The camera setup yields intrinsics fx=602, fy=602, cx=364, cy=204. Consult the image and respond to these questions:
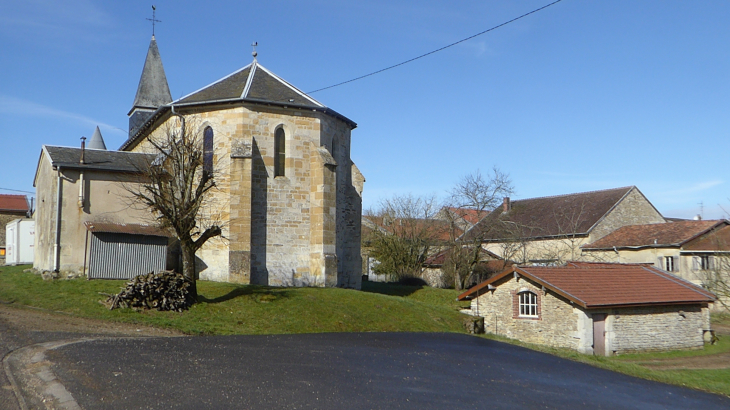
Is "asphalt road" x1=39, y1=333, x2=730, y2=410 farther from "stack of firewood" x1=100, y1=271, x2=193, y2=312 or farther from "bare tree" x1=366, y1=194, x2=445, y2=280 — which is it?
"bare tree" x1=366, y1=194, x2=445, y2=280

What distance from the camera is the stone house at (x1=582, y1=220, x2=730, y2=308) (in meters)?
34.8

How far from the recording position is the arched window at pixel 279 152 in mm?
25109

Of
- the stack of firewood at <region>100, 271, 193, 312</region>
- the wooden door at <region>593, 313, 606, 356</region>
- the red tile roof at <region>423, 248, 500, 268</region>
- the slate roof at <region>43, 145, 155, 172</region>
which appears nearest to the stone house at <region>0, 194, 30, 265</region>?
the slate roof at <region>43, 145, 155, 172</region>

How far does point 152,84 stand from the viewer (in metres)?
40.4

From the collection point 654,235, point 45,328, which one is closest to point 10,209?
point 45,328

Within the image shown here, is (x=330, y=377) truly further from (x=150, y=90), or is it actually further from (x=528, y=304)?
(x=150, y=90)

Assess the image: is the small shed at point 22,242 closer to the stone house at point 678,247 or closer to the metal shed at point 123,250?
the metal shed at point 123,250

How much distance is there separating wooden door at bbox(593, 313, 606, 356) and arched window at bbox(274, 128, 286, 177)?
13356mm

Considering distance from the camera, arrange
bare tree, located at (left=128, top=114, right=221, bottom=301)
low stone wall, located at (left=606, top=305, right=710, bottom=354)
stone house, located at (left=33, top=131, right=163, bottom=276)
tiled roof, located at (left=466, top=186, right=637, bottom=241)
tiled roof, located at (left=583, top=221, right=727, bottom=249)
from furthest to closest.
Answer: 1. tiled roof, located at (left=466, top=186, right=637, bottom=241)
2. tiled roof, located at (left=583, top=221, right=727, bottom=249)
3. stone house, located at (left=33, top=131, right=163, bottom=276)
4. low stone wall, located at (left=606, top=305, right=710, bottom=354)
5. bare tree, located at (left=128, top=114, right=221, bottom=301)

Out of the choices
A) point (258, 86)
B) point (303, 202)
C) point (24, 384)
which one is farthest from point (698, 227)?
point (24, 384)

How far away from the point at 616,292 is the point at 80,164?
66.4 ft

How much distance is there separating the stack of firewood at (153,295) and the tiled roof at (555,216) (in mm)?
22722

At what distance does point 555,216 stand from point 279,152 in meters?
26.2

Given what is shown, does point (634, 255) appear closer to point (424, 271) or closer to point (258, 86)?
point (424, 271)
